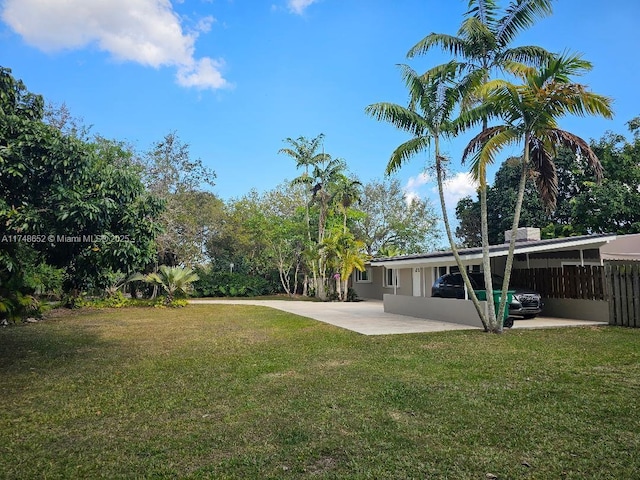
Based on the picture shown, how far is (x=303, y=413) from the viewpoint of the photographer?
4.90 metres

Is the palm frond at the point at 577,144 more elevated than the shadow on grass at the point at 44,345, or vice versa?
the palm frond at the point at 577,144

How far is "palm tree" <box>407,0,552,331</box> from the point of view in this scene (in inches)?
406

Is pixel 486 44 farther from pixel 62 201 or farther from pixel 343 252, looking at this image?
pixel 343 252

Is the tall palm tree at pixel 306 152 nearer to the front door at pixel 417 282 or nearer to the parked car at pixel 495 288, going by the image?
the front door at pixel 417 282

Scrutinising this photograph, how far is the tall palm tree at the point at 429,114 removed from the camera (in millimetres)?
10859

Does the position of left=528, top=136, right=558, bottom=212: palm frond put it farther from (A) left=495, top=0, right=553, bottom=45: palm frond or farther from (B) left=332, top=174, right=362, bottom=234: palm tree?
(B) left=332, top=174, right=362, bottom=234: palm tree

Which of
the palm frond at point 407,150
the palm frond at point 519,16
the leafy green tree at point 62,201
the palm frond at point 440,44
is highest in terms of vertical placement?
the palm frond at point 519,16

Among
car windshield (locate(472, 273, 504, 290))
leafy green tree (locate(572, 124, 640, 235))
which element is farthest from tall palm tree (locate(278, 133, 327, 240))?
leafy green tree (locate(572, 124, 640, 235))

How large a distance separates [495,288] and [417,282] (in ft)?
20.0

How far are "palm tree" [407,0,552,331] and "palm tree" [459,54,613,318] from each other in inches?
19.5

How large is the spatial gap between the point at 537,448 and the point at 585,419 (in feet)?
3.64

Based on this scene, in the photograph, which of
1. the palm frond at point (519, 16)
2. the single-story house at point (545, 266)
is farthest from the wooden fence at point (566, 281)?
the palm frond at point (519, 16)

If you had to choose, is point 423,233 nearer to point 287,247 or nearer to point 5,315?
point 287,247

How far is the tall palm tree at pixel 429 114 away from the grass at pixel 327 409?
3.97 meters
